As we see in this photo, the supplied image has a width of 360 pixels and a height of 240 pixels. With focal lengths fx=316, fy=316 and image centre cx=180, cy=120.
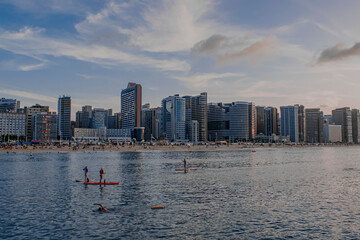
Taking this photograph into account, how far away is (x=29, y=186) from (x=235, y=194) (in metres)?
29.6

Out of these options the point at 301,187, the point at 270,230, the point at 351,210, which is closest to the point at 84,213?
the point at 270,230

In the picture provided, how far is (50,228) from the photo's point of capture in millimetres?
25844

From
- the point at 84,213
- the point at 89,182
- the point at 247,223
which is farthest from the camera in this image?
the point at 89,182

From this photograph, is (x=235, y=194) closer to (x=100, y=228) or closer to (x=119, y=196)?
(x=119, y=196)

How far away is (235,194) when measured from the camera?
40531 mm

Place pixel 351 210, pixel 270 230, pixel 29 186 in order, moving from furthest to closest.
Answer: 1. pixel 29 186
2. pixel 351 210
3. pixel 270 230

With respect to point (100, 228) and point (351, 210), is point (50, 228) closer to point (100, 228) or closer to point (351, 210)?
point (100, 228)

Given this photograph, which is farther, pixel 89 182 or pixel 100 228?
pixel 89 182

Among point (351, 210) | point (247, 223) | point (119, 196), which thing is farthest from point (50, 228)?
point (351, 210)

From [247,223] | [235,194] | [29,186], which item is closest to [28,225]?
[247,223]

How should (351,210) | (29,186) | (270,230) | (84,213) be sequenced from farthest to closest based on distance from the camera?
(29,186) → (351,210) → (84,213) → (270,230)

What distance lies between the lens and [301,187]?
4634 centimetres

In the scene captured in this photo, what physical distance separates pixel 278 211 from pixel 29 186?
3491 cm

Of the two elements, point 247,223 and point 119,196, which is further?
point 119,196
